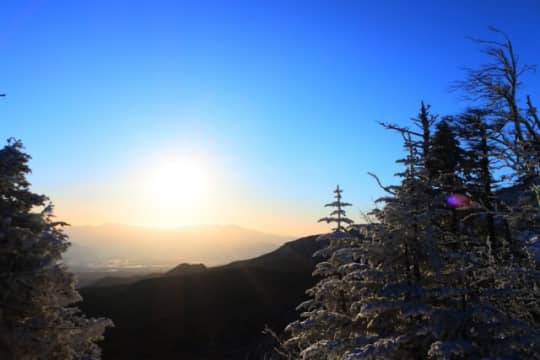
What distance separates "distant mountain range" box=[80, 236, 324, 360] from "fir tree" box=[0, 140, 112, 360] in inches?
816

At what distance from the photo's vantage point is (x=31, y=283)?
321 inches

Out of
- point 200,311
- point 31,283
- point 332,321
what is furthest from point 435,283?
point 200,311

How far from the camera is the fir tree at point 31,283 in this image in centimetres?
788

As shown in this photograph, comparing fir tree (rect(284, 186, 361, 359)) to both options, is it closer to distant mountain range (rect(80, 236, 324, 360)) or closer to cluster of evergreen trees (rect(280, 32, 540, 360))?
cluster of evergreen trees (rect(280, 32, 540, 360))

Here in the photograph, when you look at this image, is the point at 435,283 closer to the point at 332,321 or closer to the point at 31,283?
the point at 332,321

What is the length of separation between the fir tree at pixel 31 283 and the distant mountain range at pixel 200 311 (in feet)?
68.0

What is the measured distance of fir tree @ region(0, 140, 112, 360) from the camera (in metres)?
7.88

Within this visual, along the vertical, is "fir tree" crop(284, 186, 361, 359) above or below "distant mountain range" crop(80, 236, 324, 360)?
above

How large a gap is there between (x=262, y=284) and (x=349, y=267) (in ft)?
124

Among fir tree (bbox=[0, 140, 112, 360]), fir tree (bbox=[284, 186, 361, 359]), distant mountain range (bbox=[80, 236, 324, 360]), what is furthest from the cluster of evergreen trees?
distant mountain range (bbox=[80, 236, 324, 360])

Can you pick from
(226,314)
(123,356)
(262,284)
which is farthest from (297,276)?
(123,356)

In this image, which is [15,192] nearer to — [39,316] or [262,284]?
[39,316]

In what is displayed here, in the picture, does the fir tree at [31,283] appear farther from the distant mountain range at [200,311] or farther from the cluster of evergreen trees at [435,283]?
the distant mountain range at [200,311]

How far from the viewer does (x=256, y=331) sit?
34938mm
